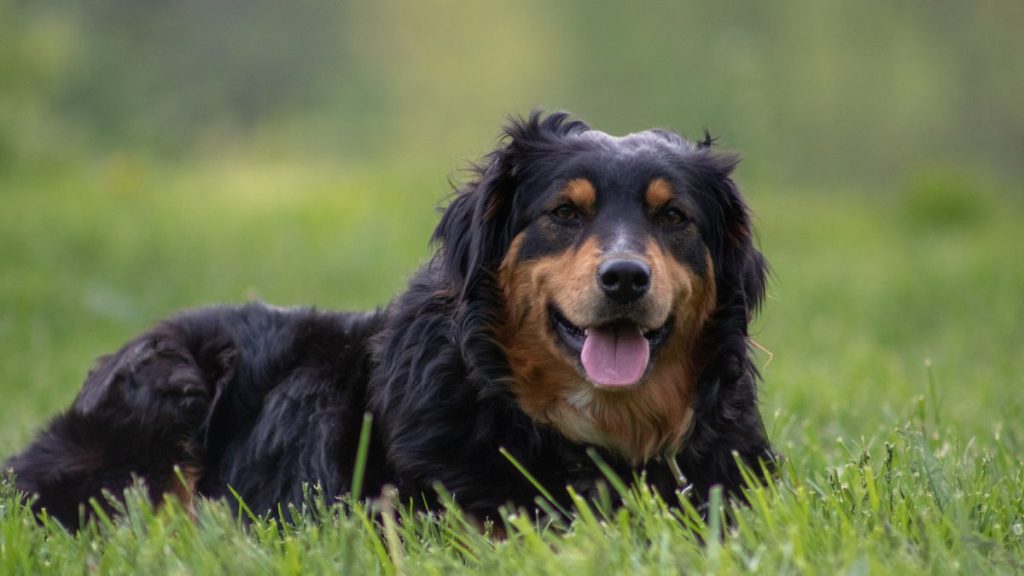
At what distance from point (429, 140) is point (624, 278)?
1152 cm

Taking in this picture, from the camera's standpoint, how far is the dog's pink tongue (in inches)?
151

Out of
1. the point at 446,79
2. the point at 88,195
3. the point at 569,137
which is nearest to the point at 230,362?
the point at 569,137

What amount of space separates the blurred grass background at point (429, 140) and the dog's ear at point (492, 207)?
4.30m

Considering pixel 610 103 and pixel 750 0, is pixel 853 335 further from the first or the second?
pixel 750 0

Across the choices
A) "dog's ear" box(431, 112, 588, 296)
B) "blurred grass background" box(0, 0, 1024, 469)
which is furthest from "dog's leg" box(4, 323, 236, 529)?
"blurred grass background" box(0, 0, 1024, 469)

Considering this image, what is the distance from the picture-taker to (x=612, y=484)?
12.7 ft

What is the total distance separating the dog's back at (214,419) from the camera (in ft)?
14.0

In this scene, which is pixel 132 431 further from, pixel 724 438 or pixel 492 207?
pixel 724 438

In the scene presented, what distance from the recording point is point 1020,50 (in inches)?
619

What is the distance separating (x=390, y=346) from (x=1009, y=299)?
22.7 ft

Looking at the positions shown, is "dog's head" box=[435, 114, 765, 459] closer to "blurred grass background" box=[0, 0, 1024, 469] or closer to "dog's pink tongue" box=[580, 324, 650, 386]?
"dog's pink tongue" box=[580, 324, 650, 386]

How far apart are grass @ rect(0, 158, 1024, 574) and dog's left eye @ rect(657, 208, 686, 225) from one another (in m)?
0.84

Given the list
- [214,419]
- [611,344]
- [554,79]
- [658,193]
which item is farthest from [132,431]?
[554,79]

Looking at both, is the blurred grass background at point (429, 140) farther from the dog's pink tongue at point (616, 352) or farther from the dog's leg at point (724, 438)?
the dog's pink tongue at point (616, 352)
